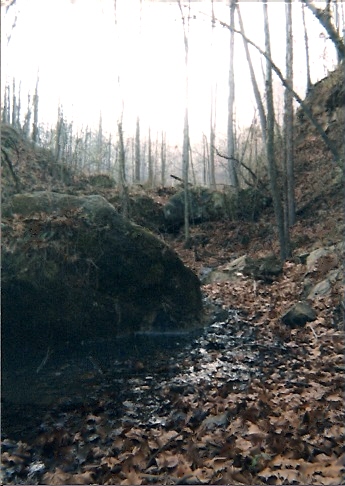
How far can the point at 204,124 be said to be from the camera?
3533 inches

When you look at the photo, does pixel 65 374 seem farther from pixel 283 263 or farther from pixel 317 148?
pixel 317 148

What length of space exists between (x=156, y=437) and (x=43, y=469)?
111 cm

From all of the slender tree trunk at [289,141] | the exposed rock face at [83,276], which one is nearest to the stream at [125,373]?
the exposed rock face at [83,276]

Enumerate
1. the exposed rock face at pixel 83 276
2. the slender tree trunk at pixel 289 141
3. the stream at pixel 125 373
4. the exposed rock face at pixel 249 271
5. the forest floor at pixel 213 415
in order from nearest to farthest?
the forest floor at pixel 213 415, the stream at pixel 125 373, the exposed rock face at pixel 83 276, the exposed rock face at pixel 249 271, the slender tree trunk at pixel 289 141

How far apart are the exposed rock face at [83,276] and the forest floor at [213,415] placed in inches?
38.5

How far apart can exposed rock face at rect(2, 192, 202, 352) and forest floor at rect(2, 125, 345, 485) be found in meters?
0.98

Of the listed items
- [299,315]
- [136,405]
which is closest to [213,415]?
[136,405]

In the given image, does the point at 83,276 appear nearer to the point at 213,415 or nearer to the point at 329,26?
the point at 213,415

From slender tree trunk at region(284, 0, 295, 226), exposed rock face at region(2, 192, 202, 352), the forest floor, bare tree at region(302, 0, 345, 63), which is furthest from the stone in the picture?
slender tree trunk at region(284, 0, 295, 226)

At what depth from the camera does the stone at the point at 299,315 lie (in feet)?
24.6

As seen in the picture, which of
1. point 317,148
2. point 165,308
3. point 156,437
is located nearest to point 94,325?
point 165,308

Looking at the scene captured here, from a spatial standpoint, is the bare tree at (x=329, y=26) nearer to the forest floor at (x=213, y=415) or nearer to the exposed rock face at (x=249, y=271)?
the forest floor at (x=213, y=415)

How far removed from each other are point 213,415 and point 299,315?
3.49m

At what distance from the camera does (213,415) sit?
468cm
